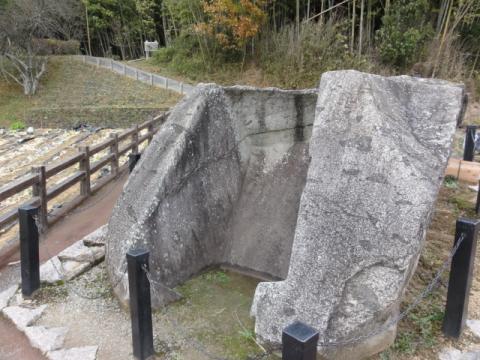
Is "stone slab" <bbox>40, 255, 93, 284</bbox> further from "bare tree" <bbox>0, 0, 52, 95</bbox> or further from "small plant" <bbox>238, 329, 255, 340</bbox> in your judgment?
"bare tree" <bbox>0, 0, 52, 95</bbox>

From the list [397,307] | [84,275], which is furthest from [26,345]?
[397,307]

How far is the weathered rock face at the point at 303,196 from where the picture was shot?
3.00 metres

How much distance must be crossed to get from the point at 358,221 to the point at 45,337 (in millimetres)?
2570

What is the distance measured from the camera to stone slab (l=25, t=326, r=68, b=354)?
11.4ft

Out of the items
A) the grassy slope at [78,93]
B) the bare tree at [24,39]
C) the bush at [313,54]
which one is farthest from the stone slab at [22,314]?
the bare tree at [24,39]

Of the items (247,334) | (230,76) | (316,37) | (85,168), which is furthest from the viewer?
(230,76)

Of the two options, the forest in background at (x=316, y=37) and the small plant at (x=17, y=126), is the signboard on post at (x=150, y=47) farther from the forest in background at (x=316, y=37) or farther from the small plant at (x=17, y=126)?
the small plant at (x=17, y=126)

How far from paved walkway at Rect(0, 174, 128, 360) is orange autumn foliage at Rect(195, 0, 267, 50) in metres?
12.4

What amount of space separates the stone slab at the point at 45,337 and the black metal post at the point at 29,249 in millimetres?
563

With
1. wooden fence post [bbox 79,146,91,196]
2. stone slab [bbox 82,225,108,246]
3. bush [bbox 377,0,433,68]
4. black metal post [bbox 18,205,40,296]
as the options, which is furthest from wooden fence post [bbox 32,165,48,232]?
bush [bbox 377,0,433,68]

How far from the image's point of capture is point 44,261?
5.02 m

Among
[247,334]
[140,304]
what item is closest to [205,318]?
[247,334]

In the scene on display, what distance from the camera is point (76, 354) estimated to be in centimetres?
336

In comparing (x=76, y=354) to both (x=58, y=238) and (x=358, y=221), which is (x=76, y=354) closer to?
(x=358, y=221)
